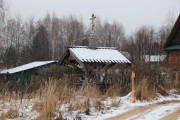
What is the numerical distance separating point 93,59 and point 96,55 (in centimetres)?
71

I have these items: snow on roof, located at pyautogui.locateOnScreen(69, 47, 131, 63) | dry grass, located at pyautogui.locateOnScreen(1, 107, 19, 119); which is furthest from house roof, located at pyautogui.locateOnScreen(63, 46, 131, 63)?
dry grass, located at pyautogui.locateOnScreen(1, 107, 19, 119)

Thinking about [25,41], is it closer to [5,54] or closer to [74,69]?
[5,54]

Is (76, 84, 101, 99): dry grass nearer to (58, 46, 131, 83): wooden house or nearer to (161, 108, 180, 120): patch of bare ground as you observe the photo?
(161, 108, 180, 120): patch of bare ground

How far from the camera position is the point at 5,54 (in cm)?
5809

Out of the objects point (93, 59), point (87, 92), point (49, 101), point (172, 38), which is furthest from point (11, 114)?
point (172, 38)

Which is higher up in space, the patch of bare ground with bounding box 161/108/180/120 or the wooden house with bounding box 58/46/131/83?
the wooden house with bounding box 58/46/131/83

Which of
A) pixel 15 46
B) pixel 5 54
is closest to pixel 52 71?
pixel 5 54

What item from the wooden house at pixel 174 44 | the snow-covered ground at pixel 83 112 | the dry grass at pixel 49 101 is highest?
the wooden house at pixel 174 44

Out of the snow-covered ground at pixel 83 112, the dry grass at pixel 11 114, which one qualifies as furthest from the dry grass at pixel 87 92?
the dry grass at pixel 11 114

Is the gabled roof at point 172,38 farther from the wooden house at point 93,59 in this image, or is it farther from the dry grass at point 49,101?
the dry grass at point 49,101

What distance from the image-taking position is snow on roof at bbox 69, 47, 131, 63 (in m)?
18.1

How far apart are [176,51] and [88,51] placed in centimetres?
1834

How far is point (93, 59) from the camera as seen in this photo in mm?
18125

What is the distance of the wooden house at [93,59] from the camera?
18000mm
